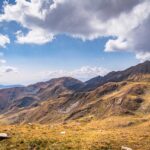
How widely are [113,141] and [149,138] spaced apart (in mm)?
6408

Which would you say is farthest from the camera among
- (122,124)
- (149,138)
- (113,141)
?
(122,124)

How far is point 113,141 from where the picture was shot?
131ft

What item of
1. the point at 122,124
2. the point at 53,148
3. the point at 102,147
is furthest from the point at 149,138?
the point at 122,124

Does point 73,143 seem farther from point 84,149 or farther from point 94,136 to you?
point 94,136

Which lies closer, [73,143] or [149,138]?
[73,143]

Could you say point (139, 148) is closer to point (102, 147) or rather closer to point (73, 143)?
point (102, 147)

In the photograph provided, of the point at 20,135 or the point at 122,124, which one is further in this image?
the point at 122,124

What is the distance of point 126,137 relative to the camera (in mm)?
43312

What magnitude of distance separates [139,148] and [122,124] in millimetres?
125998

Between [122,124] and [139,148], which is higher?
[139,148]

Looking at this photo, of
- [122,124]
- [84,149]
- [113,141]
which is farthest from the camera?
[122,124]

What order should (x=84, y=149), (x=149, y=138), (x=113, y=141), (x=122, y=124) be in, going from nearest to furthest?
(x=84, y=149) → (x=113, y=141) → (x=149, y=138) → (x=122, y=124)

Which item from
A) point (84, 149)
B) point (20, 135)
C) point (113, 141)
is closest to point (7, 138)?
point (20, 135)

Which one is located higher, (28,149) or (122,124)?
(28,149)
